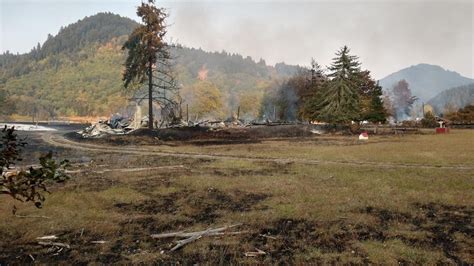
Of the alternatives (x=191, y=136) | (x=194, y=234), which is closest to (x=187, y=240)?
(x=194, y=234)

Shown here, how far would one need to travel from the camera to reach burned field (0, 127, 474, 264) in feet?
27.1

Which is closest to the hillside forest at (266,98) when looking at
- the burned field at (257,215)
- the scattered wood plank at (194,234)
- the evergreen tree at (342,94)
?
the evergreen tree at (342,94)

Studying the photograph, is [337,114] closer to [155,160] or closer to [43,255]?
[155,160]

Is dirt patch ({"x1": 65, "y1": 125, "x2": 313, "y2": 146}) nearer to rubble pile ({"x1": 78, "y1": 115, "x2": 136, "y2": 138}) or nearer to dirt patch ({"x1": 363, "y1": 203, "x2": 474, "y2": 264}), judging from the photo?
rubble pile ({"x1": 78, "y1": 115, "x2": 136, "y2": 138})

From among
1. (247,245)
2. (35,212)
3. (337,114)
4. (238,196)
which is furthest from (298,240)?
(337,114)

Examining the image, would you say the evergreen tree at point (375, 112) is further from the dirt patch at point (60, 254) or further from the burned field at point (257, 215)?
the dirt patch at point (60, 254)

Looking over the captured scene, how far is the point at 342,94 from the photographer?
5609cm

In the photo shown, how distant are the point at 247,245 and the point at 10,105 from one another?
112 meters

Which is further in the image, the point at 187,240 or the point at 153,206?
the point at 153,206

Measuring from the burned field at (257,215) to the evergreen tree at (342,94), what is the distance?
3613 cm

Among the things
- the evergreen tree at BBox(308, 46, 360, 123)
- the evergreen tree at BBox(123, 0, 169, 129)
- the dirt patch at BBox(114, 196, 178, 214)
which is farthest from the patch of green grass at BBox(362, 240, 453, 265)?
the evergreen tree at BBox(308, 46, 360, 123)

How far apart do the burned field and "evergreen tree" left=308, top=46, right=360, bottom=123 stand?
36129 mm

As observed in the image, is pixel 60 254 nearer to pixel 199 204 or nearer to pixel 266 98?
pixel 199 204

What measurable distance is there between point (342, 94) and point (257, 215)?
4842 centimetres
